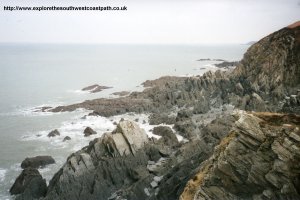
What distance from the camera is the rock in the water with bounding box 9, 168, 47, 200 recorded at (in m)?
28.7

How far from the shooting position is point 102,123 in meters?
52.6

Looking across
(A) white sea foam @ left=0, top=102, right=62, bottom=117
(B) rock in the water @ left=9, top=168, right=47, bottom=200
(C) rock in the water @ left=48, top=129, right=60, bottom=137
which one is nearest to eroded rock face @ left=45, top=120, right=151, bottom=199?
(B) rock in the water @ left=9, top=168, right=47, bottom=200

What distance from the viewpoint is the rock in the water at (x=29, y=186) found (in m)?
28.7

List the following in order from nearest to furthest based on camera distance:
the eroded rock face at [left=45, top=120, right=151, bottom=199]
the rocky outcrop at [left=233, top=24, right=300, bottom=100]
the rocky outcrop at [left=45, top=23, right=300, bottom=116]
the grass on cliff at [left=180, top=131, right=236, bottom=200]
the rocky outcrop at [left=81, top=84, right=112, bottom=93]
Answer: the grass on cliff at [left=180, top=131, right=236, bottom=200]
the eroded rock face at [left=45, top=120, right=151, bottom=199]
the rocky outcrop at [left=45, top=23, right=300, bottom=116]
the rocky outcrop at [left=233, top=24, right=300, bottom=100]
the rocky outcrop at [left=81, top=84, right=112, bottom=93]

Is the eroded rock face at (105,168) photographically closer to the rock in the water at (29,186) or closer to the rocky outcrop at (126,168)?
the rocky outcrop at (126,168)

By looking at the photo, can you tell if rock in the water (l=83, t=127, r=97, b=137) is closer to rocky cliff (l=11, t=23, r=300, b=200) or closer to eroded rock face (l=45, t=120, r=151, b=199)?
rocky cliff (l=11, t=23, r=300, b=200)

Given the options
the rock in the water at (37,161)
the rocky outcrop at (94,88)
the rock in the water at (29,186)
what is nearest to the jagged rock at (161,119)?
the rock in the water at (37,161)

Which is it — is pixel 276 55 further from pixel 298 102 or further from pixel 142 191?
pixel 142 191

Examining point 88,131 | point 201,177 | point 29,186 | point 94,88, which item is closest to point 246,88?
point 88,131

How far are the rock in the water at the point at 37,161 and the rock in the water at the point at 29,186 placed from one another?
16.6ft

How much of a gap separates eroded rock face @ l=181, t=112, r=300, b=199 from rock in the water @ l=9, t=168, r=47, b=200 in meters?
19.5

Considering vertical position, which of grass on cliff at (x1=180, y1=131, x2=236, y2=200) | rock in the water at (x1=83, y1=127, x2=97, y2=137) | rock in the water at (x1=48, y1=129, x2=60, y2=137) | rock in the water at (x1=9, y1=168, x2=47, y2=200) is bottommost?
rock in the water at (x1=48, y1=129, x2=60, y2=137)

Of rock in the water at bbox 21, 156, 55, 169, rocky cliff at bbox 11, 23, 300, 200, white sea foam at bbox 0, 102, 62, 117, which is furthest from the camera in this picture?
white sea foam at bbox 0, 102, 62, 117

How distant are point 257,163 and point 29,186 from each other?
74.5 ft
